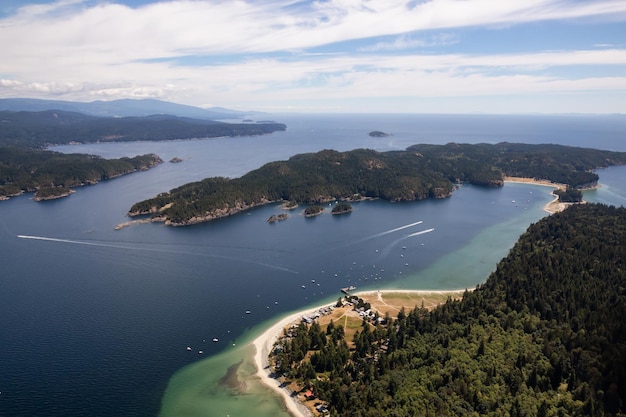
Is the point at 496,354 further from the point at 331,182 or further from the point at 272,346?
the point at 331,182

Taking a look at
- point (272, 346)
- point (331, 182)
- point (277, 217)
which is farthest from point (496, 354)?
point (331, 182)

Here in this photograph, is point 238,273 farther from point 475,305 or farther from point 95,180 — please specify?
point 95,180

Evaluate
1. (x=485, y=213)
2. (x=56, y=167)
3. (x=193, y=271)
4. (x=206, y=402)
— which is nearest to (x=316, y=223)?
(x=193, y=271)

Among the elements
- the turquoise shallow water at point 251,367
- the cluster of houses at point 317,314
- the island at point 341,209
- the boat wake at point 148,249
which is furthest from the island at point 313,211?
the cluster of houses at point 317,314

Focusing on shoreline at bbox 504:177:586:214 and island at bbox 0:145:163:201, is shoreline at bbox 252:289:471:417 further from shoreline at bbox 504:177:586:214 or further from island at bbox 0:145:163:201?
island at bbox 0:145:163:201

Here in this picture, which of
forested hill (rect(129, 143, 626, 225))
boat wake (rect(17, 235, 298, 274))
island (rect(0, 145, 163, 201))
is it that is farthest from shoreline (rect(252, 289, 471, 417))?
island (rect(0, 145, 163, 201))
